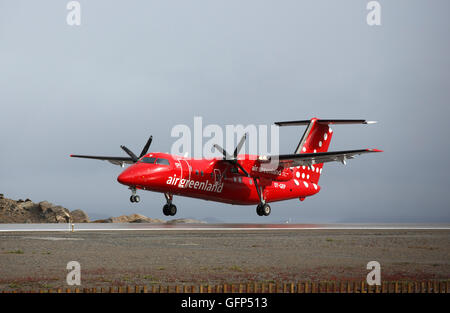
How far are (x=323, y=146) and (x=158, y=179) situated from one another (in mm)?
20183

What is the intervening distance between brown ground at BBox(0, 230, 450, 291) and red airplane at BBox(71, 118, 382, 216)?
1270 centimetres

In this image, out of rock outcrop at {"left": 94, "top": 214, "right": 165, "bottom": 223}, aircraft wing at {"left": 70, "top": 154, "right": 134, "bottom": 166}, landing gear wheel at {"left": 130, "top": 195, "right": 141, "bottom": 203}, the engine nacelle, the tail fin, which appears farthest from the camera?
the tail fin

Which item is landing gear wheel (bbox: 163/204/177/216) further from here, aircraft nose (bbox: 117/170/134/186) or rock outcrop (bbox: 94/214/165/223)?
rock outcrop (bbox: 94/214/165/223)

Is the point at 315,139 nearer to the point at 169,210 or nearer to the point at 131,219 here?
the point at 169,210

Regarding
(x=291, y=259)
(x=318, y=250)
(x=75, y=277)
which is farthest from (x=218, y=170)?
(x=75, y=277)

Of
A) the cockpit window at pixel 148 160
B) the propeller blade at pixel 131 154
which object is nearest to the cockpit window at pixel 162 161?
the cockpit window at pixel 148 160

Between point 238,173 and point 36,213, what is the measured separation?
2516 cm

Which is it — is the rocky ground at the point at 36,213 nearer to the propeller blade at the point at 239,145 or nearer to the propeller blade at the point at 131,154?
the propeller blade at the point at 131,154

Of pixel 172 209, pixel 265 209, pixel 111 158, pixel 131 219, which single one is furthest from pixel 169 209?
pixel 131 219

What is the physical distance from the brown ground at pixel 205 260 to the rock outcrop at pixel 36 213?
1219 inches

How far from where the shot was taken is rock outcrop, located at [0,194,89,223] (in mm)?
52312

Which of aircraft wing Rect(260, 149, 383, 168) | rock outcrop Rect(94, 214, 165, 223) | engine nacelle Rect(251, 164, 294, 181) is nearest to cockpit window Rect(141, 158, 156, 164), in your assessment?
engine nacelle Rect(251, 164, 294, 181)

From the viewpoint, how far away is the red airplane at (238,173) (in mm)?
35906
